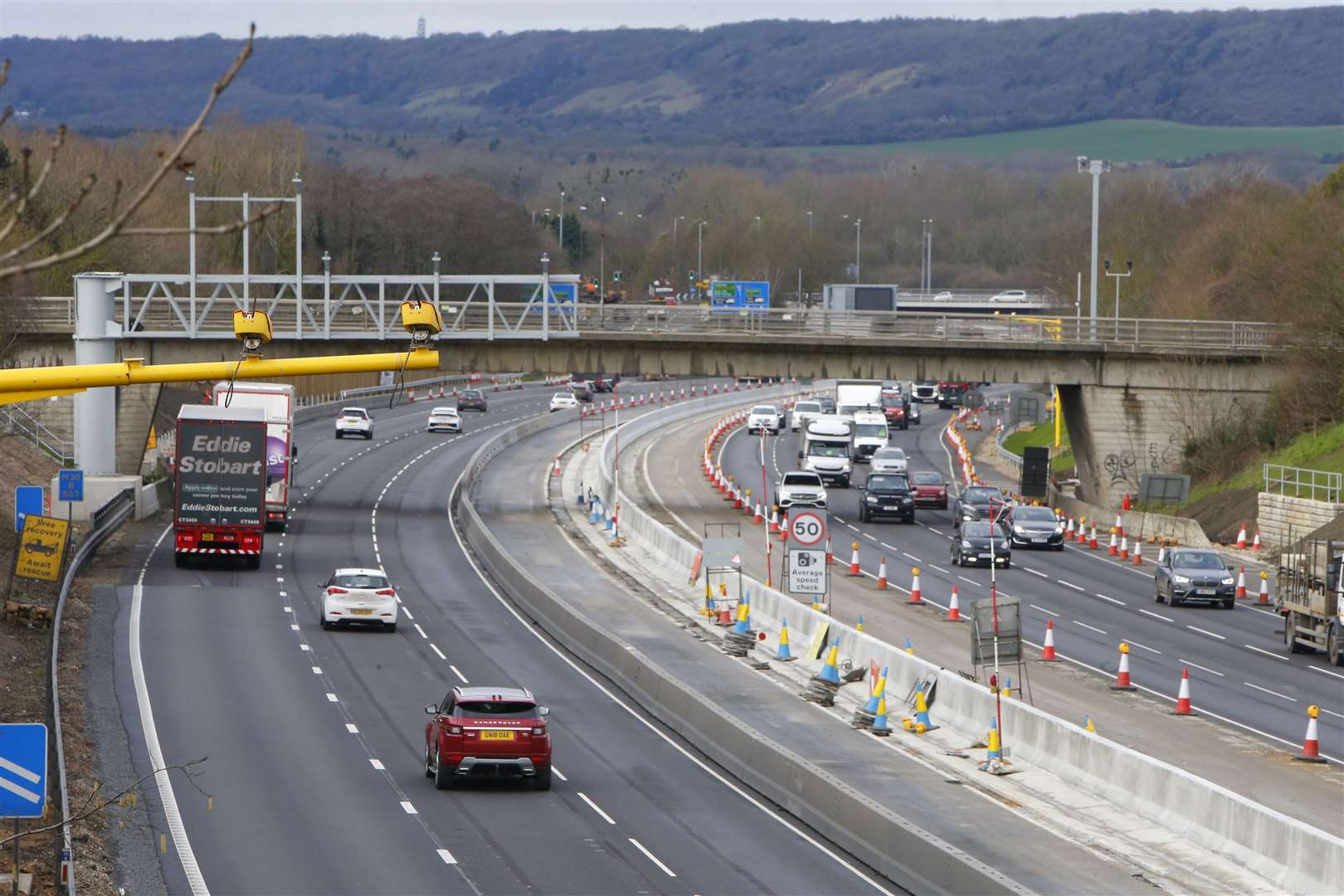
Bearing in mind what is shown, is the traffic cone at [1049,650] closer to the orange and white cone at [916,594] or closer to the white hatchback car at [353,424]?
the orange and white cone at [916,594]

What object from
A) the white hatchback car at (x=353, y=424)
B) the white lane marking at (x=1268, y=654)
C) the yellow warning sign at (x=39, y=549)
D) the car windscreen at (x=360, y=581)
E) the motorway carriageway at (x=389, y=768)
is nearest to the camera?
the motorway carriageway at (x=389, y=768)

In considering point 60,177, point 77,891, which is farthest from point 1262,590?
point 60,177

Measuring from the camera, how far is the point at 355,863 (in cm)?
2123

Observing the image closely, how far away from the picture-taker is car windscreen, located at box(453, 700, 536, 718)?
82.9 feet

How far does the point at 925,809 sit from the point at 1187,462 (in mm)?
45245

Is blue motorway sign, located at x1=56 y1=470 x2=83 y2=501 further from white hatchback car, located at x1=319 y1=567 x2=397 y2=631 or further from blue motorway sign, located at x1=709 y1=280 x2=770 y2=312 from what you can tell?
blue motorway sign, located at x1=709 y1=280 x2=770 y2=312

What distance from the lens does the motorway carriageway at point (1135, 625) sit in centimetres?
3266

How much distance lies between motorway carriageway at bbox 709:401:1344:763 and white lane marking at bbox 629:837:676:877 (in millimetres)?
10809

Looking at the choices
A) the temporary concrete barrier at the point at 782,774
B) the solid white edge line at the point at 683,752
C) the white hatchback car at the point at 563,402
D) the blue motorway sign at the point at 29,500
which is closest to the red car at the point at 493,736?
the solid white edge line at the point at 683,752

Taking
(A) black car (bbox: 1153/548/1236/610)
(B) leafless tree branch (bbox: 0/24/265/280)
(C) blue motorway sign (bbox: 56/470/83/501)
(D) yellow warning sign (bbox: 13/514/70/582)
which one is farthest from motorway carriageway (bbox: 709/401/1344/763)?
(B) leafless tree branch (bbox: 0/24/265/280)

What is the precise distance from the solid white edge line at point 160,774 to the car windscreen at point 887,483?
96.1ft

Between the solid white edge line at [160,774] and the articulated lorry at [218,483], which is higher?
the articulated lorry at [218,483]

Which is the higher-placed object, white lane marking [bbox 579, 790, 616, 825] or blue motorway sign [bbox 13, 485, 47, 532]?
blue motorway sign [bbox 13, 485, 47, 532]

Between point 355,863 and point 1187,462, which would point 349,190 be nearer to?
point 1187,462
